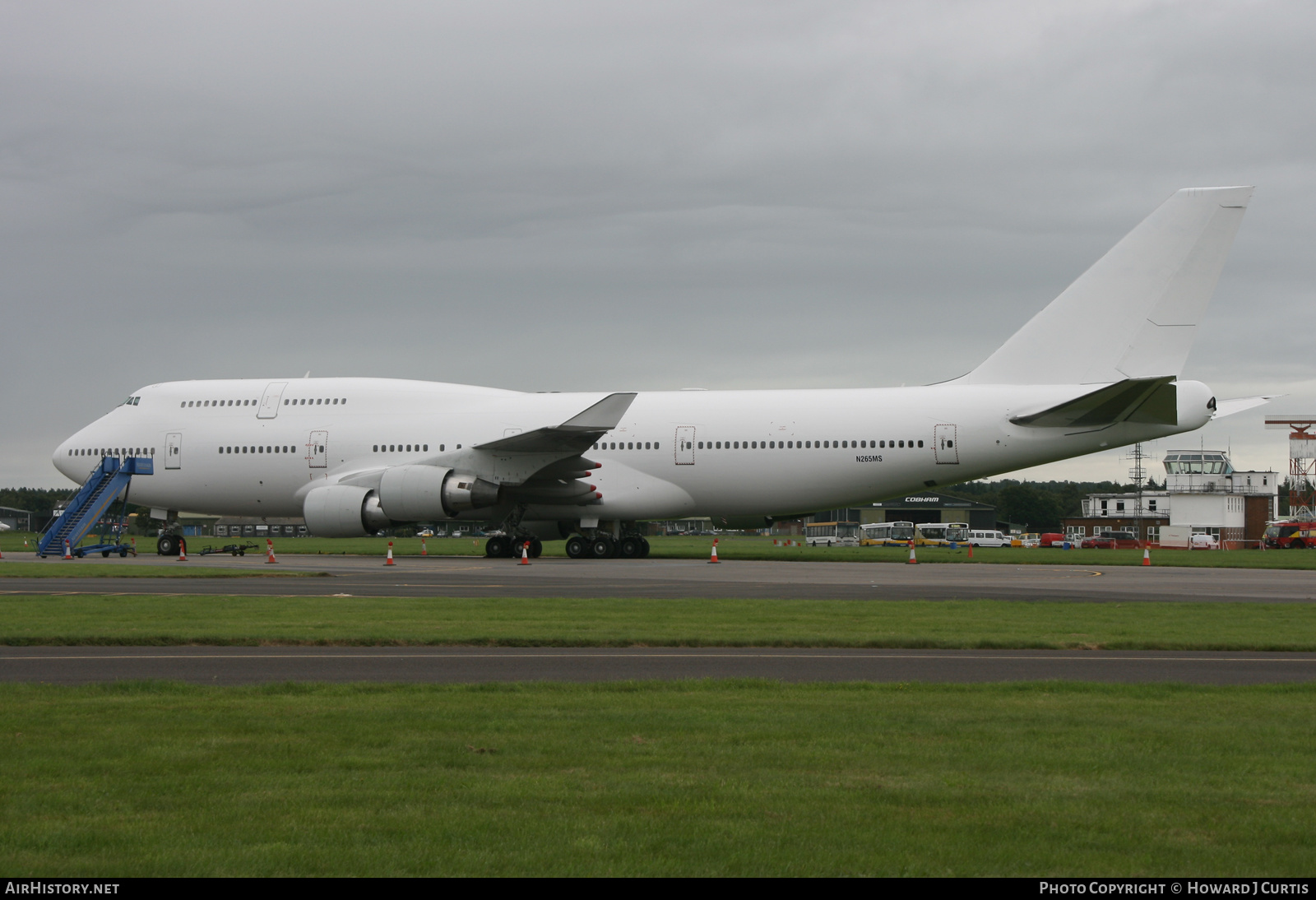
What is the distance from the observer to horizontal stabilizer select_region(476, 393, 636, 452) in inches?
1180

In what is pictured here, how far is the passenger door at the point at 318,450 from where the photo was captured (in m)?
34.8

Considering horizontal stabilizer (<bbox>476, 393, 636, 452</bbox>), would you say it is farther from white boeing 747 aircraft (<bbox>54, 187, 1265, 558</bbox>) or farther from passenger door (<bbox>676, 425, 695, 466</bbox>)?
passenger door (<bbox>676, 425, 695, 466</bbox>)

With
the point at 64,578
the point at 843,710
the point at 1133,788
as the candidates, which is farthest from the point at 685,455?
the point at 1133,788

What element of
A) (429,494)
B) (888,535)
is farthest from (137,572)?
(888,535)

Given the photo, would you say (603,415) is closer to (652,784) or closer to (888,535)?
(652,784)

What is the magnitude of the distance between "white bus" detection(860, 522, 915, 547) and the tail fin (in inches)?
1322

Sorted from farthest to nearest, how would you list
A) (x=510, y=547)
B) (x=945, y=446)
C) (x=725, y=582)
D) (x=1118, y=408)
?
(x=510, y=547) → (x=945, y=446) → (x=1118, y=408) → (x=725, y=582)

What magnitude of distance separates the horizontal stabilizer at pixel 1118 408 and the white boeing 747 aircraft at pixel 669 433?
0.06m

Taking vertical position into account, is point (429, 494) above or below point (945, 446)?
below

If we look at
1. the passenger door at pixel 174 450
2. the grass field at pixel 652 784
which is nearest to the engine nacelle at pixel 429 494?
the passenger door at pixel 174 450

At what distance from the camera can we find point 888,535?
72.8 metres

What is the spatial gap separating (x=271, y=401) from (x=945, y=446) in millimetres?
20379

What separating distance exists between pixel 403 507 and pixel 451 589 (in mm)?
12347

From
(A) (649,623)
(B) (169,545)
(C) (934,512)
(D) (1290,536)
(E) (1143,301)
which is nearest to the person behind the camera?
(A) (649,623)
